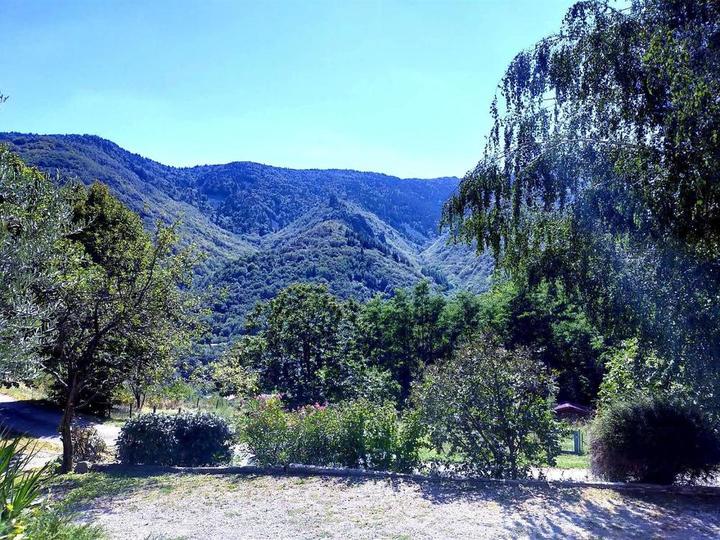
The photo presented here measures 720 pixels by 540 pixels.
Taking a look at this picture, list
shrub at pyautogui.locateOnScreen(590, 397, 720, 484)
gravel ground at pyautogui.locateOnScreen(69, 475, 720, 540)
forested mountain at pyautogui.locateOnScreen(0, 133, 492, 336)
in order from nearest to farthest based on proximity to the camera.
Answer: gravel ground at pyautogui.locateOnScreen(69, 475, 720, 540)
shrub at pyautogui.locateOnScreen(590, 397, 720, 484)
forested mountain at pyautogui.locateOnScreen(0, 133, 492, 336)

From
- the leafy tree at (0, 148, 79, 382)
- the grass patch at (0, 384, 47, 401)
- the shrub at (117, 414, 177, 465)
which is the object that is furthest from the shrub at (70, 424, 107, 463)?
the grass patch at (0, 384, 47, 401)

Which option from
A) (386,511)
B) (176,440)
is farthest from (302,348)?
(386,511)

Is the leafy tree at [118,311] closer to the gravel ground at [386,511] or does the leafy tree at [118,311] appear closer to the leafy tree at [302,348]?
the gravel ground at [386,511]

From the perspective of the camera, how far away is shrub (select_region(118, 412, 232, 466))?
9.41 m

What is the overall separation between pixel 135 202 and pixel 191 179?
61.9 meters

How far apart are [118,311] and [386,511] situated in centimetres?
561

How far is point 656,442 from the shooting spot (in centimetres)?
736

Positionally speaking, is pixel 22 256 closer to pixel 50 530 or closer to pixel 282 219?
pixel 50 530

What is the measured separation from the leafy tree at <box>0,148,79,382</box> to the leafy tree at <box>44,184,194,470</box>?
221 centimetres

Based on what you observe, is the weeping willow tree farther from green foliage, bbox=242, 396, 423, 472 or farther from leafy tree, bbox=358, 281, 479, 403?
leafy tree, bbox=358, 281, 479, 403

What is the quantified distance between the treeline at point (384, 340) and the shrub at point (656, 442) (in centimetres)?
757

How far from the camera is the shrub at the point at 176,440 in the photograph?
9414 mm

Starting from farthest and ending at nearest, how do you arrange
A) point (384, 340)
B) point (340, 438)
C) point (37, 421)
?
point (384, 340)
point (37, 421)
point (340, 438)

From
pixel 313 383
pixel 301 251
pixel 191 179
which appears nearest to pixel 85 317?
pixel 313 383
